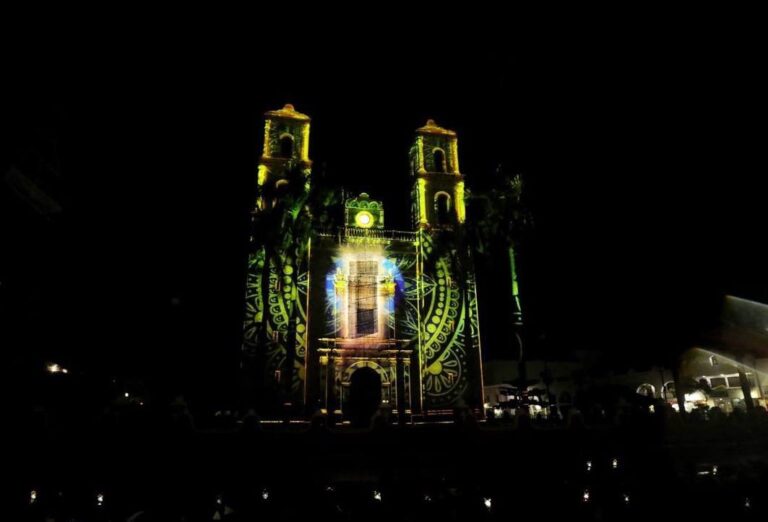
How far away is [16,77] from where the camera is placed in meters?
9.31

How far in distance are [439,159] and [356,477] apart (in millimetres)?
A: 21061

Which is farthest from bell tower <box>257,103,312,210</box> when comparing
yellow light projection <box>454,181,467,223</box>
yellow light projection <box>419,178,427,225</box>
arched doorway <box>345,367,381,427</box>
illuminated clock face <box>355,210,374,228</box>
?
arched doorway <box>345,367,381,427</box>

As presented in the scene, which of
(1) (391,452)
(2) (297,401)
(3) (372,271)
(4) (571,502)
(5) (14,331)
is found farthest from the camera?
(3) (372,271)

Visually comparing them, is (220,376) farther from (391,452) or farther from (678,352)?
(678,352)

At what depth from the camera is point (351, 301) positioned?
25.3 m

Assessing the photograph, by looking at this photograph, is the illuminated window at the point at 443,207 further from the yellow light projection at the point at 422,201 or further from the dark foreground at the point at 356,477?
the dark foreground at the point at 356,477

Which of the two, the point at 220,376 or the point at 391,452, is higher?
the point at 220,376

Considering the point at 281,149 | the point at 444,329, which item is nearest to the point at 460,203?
the point at 444,329

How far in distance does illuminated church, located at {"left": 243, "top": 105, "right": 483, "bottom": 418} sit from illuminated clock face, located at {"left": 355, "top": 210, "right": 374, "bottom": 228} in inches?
2.3

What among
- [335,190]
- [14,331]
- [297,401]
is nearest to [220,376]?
[297,401]

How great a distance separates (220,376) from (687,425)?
20830 millimetres

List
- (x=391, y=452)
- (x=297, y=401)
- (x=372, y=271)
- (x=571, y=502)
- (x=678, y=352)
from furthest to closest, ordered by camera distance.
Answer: (x=678, y=352) → (x=372, y=271) → (x=297, y=401) → (x=391, y=452) → (x=571, y=502)

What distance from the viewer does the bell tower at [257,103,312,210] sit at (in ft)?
85.4

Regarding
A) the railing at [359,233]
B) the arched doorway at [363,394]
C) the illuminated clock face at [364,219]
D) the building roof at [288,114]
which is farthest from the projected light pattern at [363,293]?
the building roof at [288,114]
